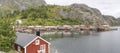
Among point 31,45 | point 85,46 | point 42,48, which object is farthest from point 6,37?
point 85,46

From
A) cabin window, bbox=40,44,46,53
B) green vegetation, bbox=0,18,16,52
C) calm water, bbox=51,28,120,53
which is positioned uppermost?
green vegetation, bbox=0,18,16,52

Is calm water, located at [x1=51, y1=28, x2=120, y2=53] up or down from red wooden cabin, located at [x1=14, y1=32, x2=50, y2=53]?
down

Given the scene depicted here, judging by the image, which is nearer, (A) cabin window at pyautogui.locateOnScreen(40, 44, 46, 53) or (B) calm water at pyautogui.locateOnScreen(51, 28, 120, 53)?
(A) cabin window at pyautogui.locateOnScreen(40, 44, 46, 53)

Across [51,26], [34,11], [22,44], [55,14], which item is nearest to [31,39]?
[22,44]

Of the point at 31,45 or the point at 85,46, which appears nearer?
the point at 31,45

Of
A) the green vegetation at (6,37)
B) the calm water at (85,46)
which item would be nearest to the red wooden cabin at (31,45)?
the green vegetation at (6,37)

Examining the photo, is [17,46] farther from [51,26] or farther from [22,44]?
[51,26]

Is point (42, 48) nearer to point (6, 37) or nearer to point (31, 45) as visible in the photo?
point (31, 45)

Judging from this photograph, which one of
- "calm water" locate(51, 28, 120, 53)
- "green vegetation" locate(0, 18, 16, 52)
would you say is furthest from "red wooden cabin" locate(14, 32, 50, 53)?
"calm water" locate(51, 28, 120, 53)

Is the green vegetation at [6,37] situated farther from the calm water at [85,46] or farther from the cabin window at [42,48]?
the calm water at [85,46]

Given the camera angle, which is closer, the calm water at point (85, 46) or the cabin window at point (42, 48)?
the cabin window at point (42, 48)

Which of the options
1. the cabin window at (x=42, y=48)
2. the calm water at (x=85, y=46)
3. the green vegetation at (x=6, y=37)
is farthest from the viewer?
the calm water at (x=85, y=46)

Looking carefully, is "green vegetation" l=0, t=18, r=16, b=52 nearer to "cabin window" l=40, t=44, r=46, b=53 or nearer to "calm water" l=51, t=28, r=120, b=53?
"cabin window" l=40, t=44, r=46, b=53

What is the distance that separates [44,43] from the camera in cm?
4312
